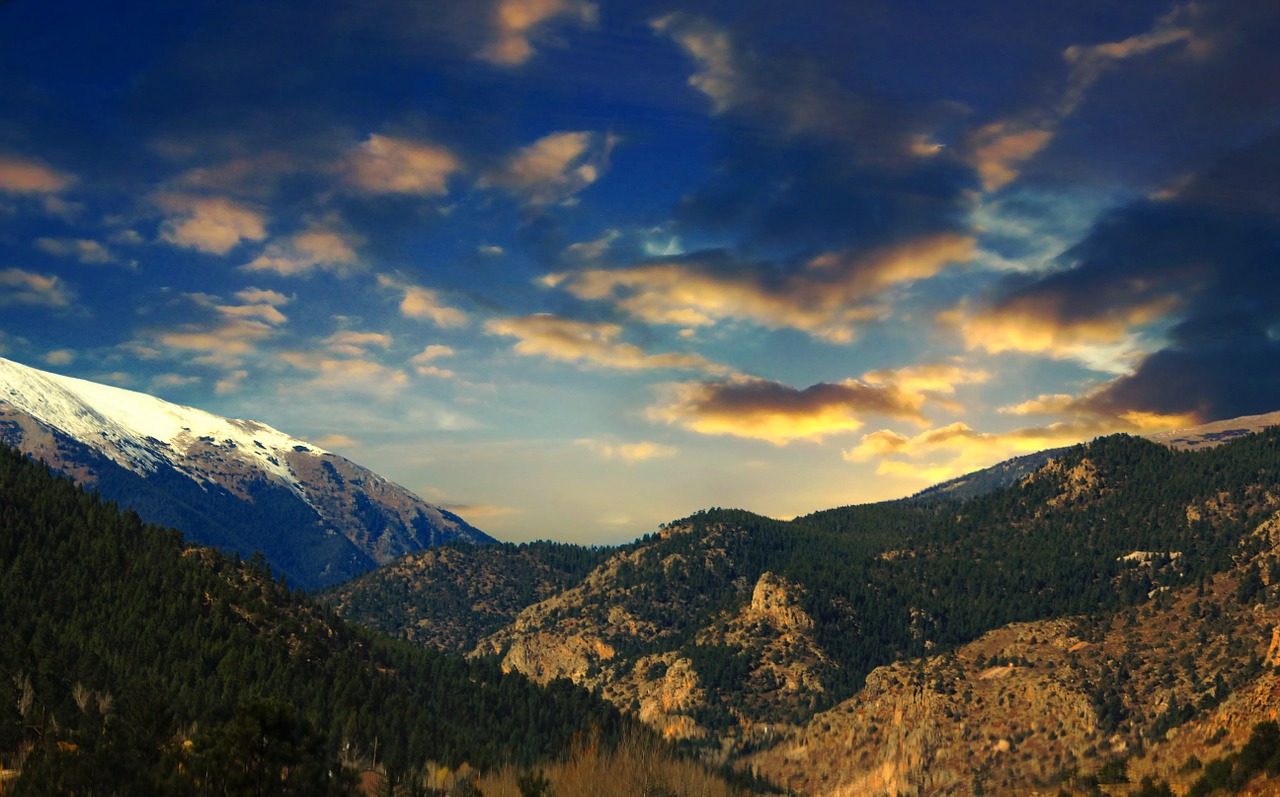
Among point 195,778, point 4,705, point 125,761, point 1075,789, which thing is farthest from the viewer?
point 1075,789

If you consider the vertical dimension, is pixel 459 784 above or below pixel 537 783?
below

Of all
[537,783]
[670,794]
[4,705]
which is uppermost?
[4,705]

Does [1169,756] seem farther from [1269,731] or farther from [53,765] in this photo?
[53,765]

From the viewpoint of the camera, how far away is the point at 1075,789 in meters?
166

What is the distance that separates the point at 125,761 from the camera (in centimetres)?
10388

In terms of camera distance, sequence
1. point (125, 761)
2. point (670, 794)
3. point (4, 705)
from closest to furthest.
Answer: point (125, 761) → point (4, 705) → point (670, 794)

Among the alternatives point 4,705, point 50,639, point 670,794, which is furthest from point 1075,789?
point 50,639

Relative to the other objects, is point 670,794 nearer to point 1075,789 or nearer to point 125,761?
point 1075,789

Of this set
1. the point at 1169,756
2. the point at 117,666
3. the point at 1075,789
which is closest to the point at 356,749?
the point at 117,666

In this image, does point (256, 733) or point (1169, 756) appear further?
point (1169, 756)

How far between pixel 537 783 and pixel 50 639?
387 feet

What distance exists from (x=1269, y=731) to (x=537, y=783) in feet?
307

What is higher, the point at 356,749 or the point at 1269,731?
the point at 1269,731

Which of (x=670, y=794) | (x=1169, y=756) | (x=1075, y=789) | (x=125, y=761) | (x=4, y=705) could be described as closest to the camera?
(x=125, y=761)
